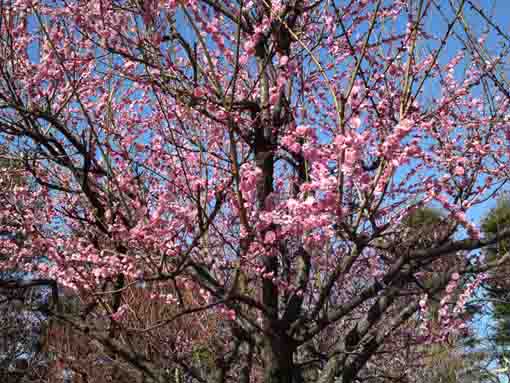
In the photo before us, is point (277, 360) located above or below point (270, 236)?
below

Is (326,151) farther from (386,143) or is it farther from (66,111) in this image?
(66,111)

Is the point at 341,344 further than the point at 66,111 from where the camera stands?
No

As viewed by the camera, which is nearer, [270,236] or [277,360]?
[270,236]

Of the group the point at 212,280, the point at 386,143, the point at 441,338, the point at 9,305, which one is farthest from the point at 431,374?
the point at 386,143

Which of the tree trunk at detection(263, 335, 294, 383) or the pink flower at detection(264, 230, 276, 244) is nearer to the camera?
the pink flower at detection(264, 230, 276, 244)

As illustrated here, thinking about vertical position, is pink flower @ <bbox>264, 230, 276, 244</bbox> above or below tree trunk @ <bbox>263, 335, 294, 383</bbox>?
above

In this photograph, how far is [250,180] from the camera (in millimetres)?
3188

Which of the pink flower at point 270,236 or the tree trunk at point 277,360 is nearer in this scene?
the pink flower at point 270,236

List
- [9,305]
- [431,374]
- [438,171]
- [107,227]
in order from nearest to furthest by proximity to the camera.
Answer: [107,227] → [438,171] → [9,305] → [431,374]

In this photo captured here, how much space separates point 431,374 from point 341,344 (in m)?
10.2

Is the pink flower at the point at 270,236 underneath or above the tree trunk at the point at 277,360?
above

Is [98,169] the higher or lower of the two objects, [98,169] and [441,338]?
the higher

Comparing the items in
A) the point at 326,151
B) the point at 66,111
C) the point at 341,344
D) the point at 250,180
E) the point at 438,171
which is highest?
the point at 66,111

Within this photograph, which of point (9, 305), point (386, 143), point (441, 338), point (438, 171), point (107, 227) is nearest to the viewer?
point (386, 143)
